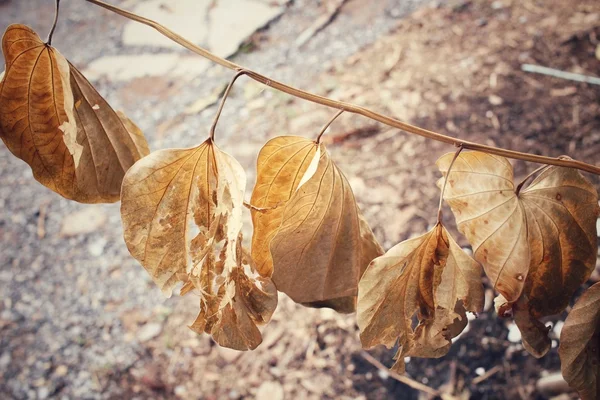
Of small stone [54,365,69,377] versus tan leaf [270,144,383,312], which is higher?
tan leaf [270,144,383,312]

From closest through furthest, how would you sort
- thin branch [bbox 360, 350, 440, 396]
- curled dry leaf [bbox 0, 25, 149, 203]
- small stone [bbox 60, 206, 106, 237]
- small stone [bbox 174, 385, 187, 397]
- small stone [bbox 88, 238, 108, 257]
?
1. curled dry leaf [bbox 0, 25, 149, 203]
2. thin branch [bbox 360, 350, 440, 396]
3. small stone [bbox 174, 385, 187, 397]
4. small stone [bbox 88, 238, 108, 257]
5. small stone [bbox 60, 206, 106, 237]

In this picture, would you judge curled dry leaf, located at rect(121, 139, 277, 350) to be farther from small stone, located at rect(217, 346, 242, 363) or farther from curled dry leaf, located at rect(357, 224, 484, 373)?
small stone, located at rect(217, 346, 242, 363)

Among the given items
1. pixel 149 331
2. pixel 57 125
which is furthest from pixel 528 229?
pixel 149 331

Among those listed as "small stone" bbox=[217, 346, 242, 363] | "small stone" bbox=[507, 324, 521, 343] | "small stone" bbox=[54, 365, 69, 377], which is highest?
"small stone" bbox=[507, 324, 521, 343]

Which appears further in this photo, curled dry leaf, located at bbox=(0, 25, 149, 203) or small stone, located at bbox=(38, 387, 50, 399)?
small stone, located at bbox=(38, 387, 50, 399)

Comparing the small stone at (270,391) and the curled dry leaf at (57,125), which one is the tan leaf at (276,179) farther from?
the small stone at (270,391)

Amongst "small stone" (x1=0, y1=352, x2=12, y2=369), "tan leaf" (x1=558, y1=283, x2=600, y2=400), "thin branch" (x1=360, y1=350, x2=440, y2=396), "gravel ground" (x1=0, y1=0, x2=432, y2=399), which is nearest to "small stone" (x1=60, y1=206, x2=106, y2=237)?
"gravel ground" (x1=0, y1=0, x2=432, y2=399)

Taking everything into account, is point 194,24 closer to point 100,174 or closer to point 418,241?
point 100,174

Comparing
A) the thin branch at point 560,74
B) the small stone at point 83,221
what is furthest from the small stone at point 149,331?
the thin branch at point 560,74
